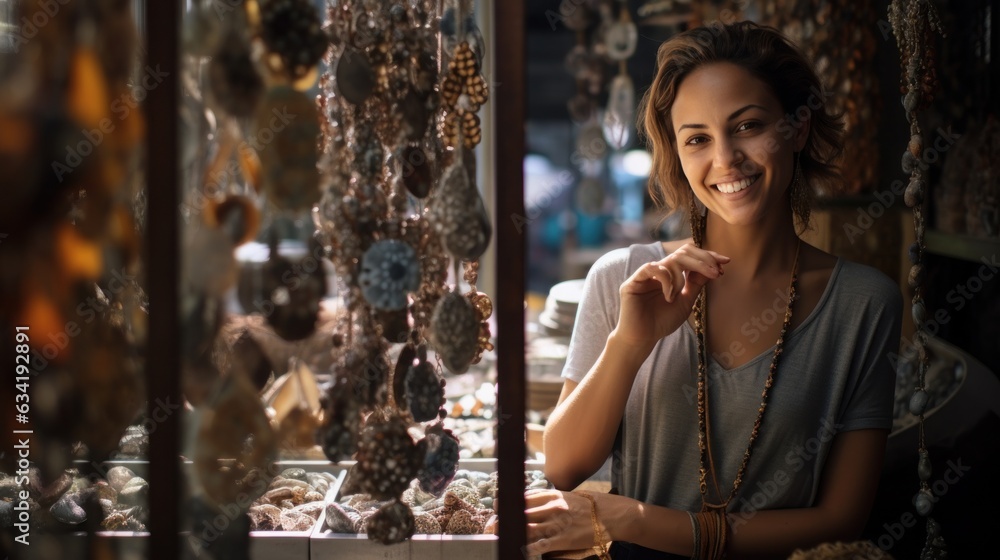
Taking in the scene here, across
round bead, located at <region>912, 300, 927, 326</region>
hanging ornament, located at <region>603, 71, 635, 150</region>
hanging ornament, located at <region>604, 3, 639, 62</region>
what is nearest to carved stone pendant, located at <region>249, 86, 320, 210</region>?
round bead, located at <region>912, 300, 927, 326</region>

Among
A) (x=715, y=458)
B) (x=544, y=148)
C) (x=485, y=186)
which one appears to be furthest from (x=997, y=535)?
(x=544, y=148)

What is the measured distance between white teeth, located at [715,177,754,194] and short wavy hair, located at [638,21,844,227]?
0.49ft

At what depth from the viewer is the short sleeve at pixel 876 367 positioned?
4.22ft

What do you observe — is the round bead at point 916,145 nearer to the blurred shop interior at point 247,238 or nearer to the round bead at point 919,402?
the round bead at point 919,402

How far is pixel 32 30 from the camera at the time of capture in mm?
708

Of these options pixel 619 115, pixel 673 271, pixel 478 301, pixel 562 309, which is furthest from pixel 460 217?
pixel 619 115

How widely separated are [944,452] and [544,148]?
363 inches

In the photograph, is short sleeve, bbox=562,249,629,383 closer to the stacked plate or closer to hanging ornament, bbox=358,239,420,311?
hanging ornament, bbox=358,239,420,311

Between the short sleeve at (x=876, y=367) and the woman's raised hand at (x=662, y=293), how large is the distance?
0.30 m

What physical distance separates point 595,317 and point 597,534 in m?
0.34

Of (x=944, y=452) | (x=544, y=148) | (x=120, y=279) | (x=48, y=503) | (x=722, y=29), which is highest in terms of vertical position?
(x=544, y=148)

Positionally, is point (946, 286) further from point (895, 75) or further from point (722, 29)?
point (722, 29)

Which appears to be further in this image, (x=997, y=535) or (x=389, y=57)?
(x=997, y=535)

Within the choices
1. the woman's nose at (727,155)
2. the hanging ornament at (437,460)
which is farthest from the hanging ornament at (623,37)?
the hanging ornament at (437,460)
